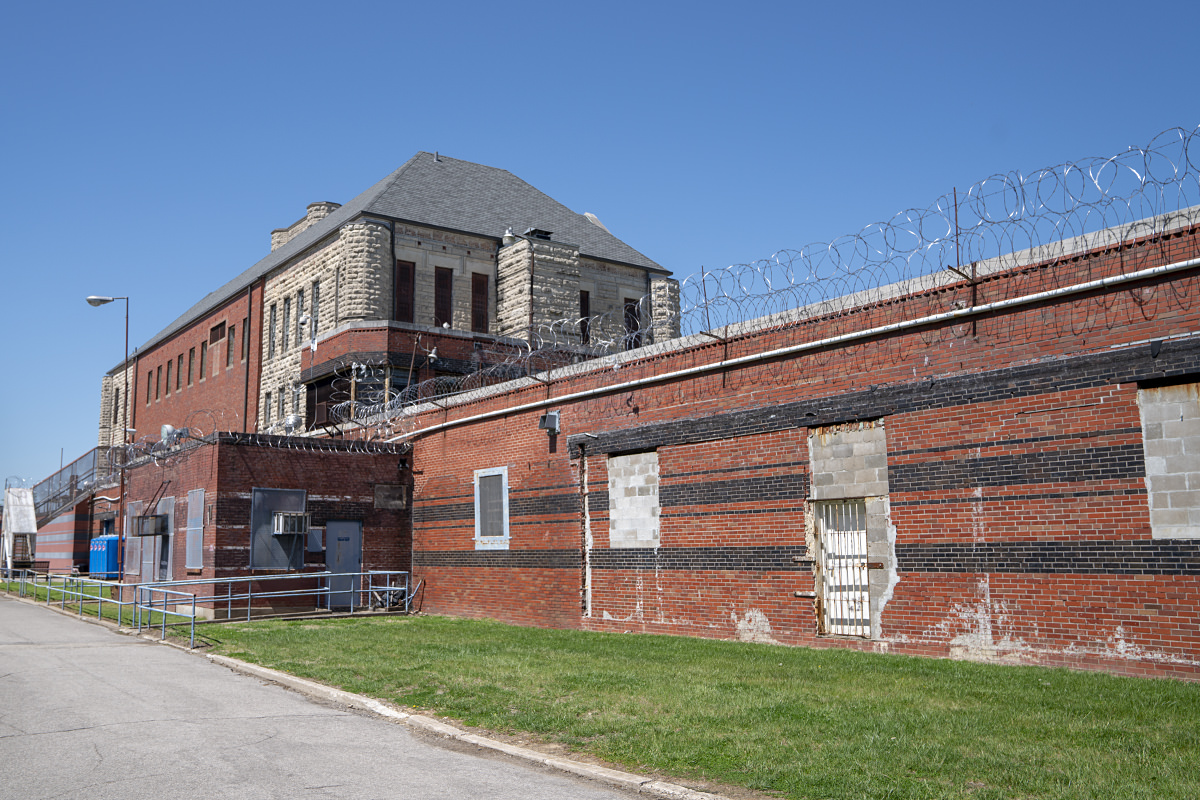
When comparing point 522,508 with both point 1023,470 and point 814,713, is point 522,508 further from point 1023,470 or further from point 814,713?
point 814,713

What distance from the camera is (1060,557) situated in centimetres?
1151

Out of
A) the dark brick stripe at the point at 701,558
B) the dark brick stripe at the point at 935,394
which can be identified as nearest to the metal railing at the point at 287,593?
the dark brick stripe at the point at 701,558

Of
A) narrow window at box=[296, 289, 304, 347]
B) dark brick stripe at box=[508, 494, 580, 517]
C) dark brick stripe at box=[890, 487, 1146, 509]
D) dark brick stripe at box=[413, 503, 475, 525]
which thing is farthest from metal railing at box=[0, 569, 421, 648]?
narrow window at box=[296, 289, 304, 347]

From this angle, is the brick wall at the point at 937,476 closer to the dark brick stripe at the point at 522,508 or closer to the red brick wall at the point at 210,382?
the dark brick stripe at the point at 522,508

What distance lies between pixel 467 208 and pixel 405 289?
208 inches

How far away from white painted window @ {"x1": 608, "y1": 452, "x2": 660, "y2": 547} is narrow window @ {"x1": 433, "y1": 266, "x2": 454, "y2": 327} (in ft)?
58.5

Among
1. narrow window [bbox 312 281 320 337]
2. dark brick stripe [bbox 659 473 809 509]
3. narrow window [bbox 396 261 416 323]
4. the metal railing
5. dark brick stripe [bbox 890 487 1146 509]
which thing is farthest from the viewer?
narrow window [bbox 312 281 320 337]

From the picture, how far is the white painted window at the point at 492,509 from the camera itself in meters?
20.5

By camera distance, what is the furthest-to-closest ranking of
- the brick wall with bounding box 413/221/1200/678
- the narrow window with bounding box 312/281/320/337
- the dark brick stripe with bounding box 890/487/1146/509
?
1. the narrow window with bounding box 312/281/320/337
2. the dark brick stripe with bounding box 890/487/1146/509
3. the brick wall with bounding box 413/221/1200/678

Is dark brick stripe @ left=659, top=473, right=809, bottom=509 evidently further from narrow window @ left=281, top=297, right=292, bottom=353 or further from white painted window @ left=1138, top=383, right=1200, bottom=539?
narrow window @ left=281, top=297, right=292, bottom=353

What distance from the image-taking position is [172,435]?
25.2m

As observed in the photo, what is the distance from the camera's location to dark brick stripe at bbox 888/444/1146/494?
1105 centimetres

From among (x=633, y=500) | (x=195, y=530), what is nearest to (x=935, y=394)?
(x=633, y=500)

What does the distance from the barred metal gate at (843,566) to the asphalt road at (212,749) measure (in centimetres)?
675
